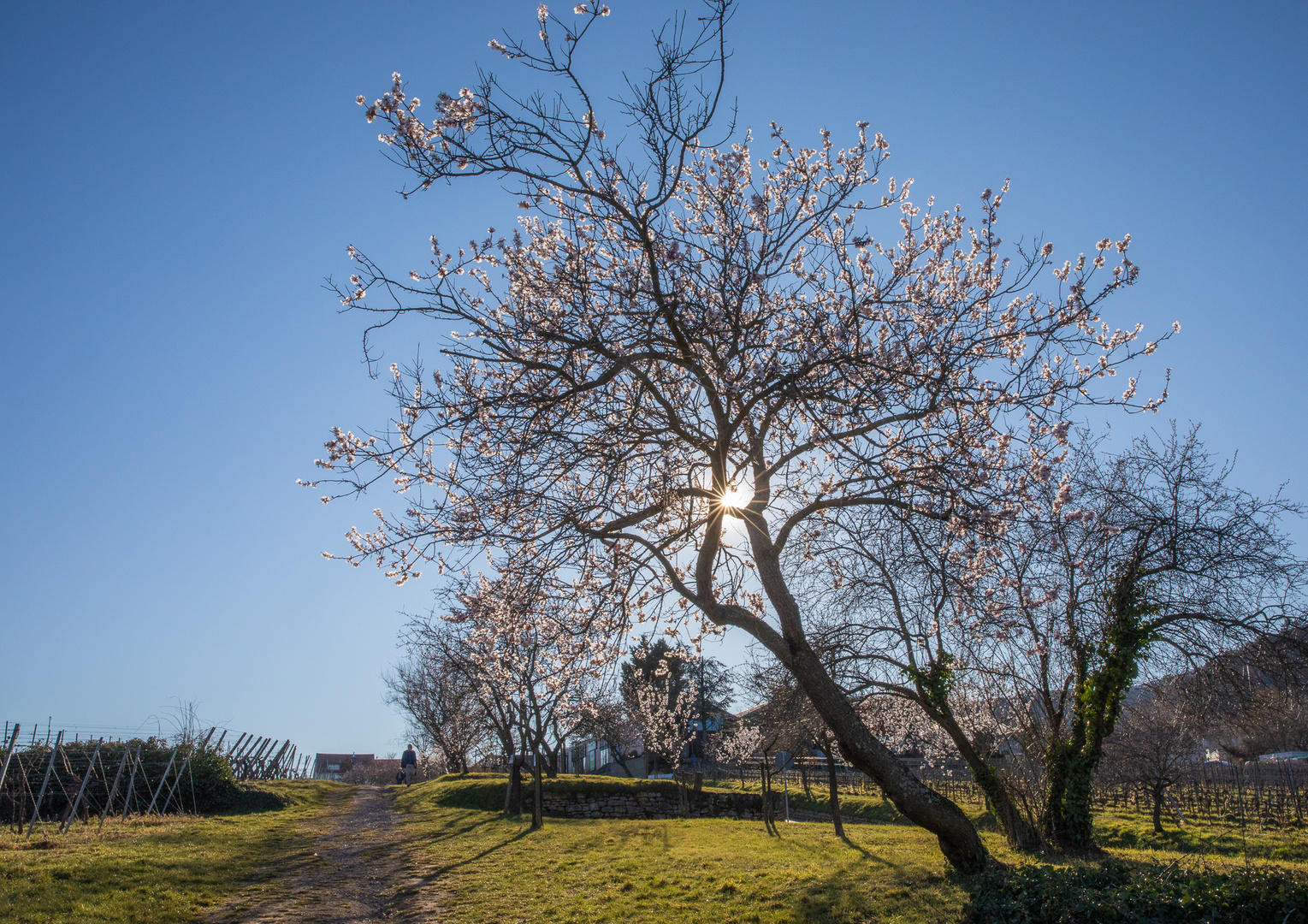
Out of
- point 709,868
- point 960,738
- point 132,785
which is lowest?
point 709,868

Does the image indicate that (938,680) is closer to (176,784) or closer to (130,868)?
(130,868)

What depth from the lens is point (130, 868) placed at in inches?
366

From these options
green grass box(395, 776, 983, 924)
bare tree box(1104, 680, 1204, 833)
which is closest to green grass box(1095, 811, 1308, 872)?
bare tree box(1104, 680, 1204, 833)

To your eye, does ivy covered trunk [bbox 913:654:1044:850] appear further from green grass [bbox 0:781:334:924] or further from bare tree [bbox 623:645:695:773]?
bare tree [bbox 623:645:695:773]

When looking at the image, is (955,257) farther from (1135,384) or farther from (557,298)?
(557,298)

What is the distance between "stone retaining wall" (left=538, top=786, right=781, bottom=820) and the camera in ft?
75.3

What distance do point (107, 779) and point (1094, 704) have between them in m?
20.8

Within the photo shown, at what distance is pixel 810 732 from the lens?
43.0ft

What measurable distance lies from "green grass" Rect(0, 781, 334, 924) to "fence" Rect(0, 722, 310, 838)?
1103mm

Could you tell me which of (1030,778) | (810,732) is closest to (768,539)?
(810,732)

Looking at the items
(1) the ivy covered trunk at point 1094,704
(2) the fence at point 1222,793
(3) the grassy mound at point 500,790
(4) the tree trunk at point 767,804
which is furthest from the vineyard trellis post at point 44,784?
(1) the ivy covered trunk at point 1094,704

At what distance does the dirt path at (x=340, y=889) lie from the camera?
8.01 meters

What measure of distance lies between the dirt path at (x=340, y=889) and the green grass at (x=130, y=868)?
40cm

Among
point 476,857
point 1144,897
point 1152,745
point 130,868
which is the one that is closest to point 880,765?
point 1144,897
